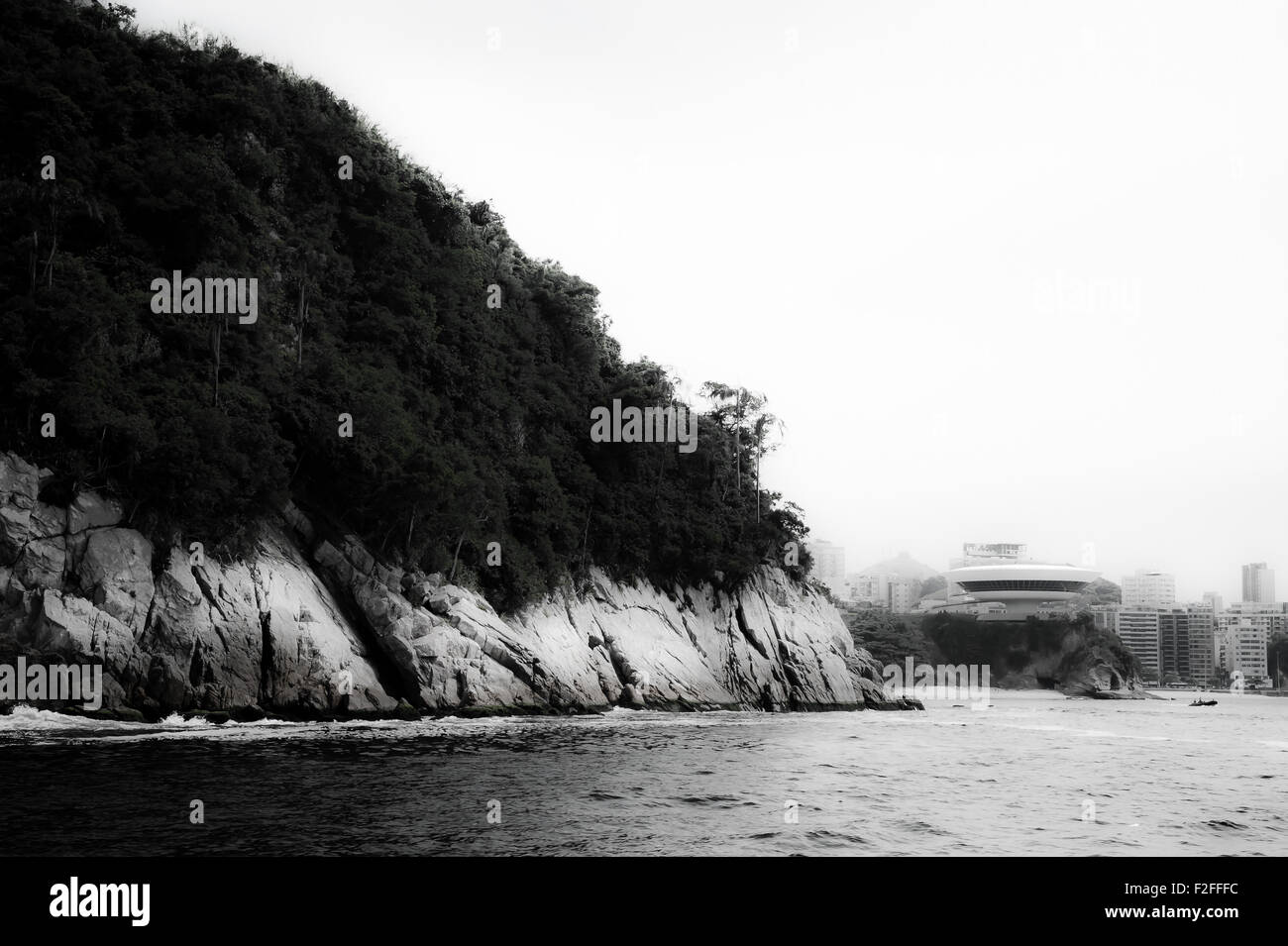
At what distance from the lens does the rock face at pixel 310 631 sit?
29000 millimetres

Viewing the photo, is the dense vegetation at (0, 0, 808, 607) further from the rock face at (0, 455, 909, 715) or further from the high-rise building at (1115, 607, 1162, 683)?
the high-rise building at (1115, 607, 1162, 683)

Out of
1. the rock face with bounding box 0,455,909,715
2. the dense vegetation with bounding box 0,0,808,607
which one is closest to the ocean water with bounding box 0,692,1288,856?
the rock face with bounding box 0,455,909,715

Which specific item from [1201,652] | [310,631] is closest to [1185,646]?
[1201,652]

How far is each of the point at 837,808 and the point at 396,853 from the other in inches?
340

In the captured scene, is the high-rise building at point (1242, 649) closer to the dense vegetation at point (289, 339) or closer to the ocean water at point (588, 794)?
the dense vegetation at point (289, 339)

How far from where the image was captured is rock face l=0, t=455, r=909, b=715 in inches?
1142

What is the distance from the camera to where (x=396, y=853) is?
1232cm

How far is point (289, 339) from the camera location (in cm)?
4516

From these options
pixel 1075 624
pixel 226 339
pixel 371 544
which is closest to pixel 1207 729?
pixel 371 544

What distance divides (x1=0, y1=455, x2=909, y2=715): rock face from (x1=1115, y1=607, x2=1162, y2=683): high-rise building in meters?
121

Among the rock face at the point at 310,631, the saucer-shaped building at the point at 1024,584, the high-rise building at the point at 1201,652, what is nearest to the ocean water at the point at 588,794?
the rock face at the point at 310,631
